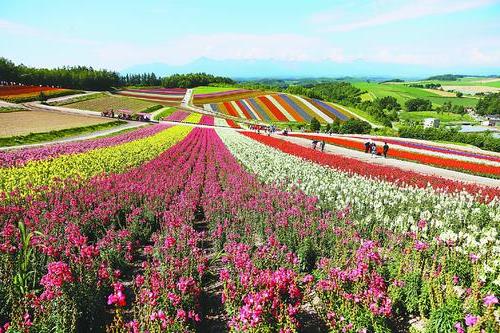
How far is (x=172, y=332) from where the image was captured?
477cm

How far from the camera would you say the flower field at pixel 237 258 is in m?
5.34

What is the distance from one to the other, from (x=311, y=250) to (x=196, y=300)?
3725 mm

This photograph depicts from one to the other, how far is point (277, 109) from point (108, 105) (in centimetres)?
4313

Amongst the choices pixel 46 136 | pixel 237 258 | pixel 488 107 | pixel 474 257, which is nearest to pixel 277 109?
pixel 46 136

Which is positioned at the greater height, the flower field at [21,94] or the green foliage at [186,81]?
the green foliage at [186,81]

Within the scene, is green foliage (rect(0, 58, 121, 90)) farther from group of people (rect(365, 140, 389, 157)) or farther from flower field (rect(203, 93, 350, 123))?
group of people (rect(365, 140, 389, 157))

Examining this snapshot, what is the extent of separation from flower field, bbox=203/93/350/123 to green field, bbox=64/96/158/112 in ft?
59.6

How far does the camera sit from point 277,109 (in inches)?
3693

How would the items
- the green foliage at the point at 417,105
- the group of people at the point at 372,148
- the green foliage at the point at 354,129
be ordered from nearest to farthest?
the group of people at the point at 372,148 < the green foliage at the point at 354,129 < the green foliage at the point at 417,105

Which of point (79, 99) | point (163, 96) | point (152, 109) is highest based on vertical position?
point (163, 96)

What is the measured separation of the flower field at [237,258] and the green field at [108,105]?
71.6 meters

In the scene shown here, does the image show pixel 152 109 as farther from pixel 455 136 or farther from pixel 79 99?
pixel 455 136

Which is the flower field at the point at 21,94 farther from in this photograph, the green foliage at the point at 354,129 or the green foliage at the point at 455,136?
the green foliage at the point at 455,136

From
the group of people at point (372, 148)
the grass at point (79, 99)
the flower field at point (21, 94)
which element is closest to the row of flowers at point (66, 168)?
the group of people at point (372, 148)
